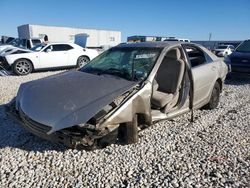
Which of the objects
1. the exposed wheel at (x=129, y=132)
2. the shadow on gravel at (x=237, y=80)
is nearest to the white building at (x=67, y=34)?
the shadow on gravel at (x=237, y=80)

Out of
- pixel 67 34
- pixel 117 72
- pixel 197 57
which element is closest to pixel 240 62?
pixel 197 57

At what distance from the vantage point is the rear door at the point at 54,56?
11.5m

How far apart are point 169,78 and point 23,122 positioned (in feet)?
7.87

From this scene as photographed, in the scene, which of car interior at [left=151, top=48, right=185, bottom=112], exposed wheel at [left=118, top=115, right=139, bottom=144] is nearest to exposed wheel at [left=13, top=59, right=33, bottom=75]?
car interior at [left=151, top=48, right=185, bottom=112]

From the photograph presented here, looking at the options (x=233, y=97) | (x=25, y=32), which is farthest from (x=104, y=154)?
(x=25, y=32)

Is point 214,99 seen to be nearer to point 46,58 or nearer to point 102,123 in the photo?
point 102,123

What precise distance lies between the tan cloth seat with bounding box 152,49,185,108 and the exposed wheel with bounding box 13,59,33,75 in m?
8.10

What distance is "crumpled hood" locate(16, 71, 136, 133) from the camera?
306 centimetres

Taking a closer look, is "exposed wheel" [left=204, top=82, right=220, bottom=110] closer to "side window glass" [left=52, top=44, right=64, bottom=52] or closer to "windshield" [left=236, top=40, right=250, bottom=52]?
"windshield" [left=236, top=40, right=250, bottom=52]

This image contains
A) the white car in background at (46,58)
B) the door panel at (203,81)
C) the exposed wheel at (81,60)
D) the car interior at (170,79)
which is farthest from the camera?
the exposed wheel at (81,60)

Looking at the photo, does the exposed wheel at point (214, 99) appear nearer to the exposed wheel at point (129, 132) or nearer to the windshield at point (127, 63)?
the windshield at point (127, 63)

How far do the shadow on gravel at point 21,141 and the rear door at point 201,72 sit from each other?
A: 2.61 metres

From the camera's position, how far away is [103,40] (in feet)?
121

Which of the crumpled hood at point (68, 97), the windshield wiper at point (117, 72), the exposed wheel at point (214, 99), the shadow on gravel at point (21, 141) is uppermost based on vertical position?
the windshield wiper at point (117, 72)
